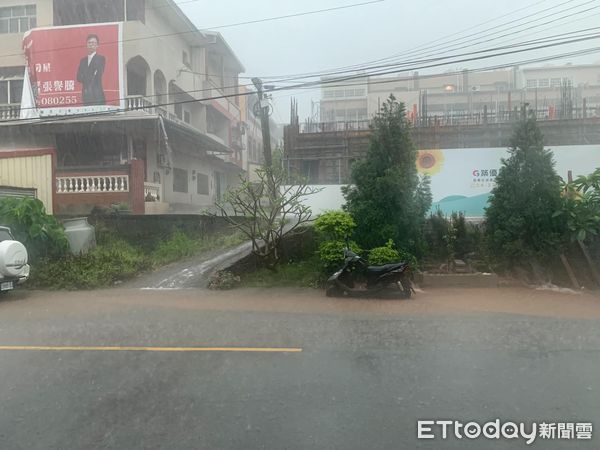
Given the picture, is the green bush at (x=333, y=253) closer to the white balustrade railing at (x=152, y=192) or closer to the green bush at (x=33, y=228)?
the green bush at (x=33, y=228)

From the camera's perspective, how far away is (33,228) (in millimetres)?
12281

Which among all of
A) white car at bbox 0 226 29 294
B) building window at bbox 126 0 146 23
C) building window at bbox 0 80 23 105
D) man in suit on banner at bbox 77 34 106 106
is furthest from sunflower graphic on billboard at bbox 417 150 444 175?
building window at bbox 0 80 23 105

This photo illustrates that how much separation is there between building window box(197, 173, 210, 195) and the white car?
65.5ft

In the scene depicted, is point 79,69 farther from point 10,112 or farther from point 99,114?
point 10,112

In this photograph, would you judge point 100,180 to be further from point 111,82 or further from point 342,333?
point 342,333

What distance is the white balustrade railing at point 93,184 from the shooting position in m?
18.0

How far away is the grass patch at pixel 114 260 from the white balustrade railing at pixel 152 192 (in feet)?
14.0

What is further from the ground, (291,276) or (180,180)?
(180,180)

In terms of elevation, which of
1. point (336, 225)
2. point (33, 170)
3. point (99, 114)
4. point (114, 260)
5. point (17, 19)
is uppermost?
point (17, 19)

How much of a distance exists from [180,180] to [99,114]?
7509mm

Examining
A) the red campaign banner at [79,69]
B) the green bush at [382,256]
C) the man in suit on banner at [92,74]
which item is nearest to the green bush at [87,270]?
the green bush at [382,256]

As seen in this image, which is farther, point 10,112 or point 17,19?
point 17,19

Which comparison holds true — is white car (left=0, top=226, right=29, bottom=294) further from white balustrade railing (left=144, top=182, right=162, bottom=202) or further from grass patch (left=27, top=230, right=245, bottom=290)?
white balustrade railing (left=144, top=182, right=162, bottom=202)

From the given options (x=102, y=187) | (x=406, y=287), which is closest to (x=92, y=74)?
(x=102, y=187)
